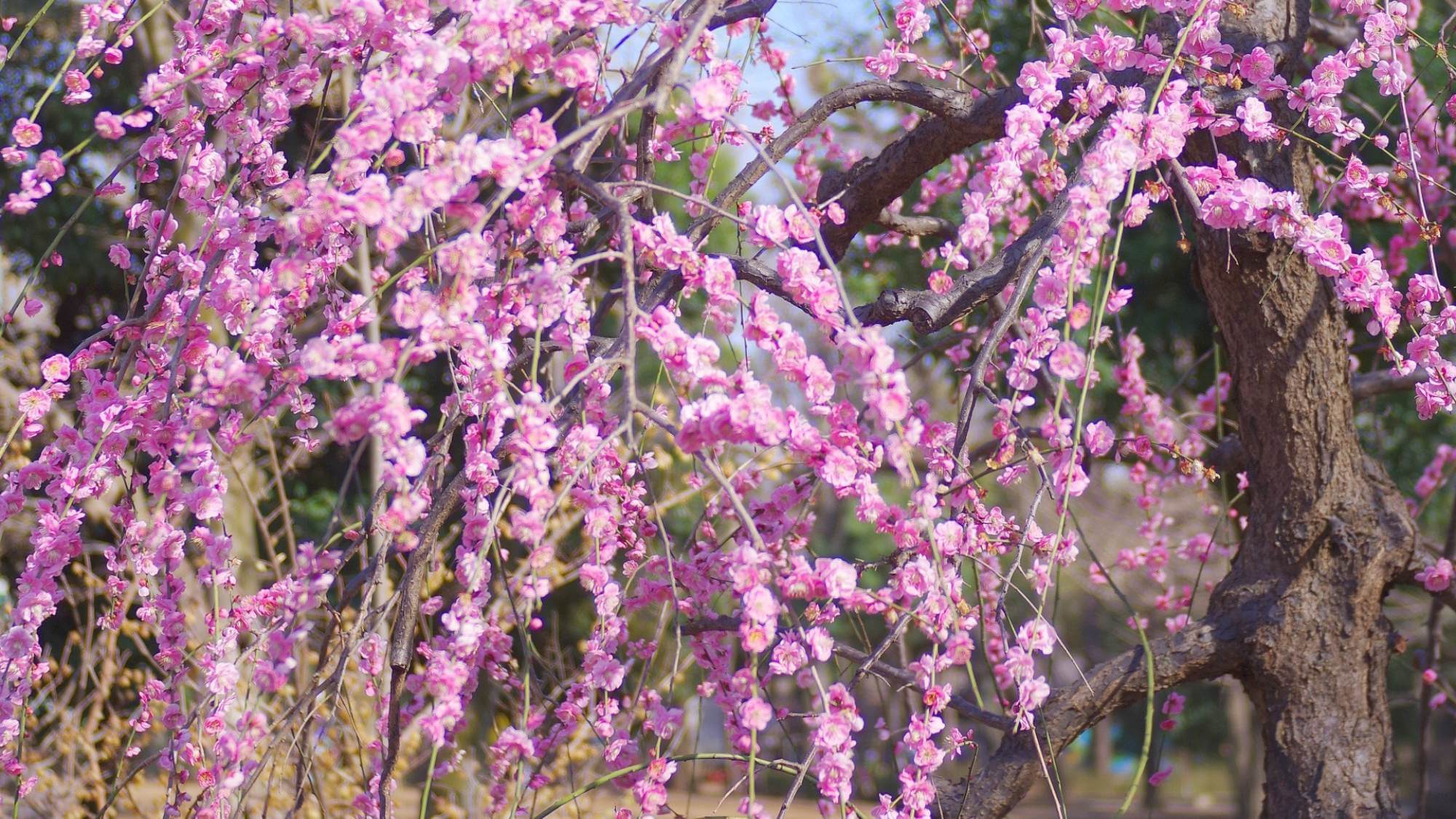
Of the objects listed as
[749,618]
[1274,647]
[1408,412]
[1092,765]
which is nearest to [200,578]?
[749,618]

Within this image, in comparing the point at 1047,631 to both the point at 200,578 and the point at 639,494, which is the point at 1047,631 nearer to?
the point at 639,494

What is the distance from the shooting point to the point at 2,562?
6762mm

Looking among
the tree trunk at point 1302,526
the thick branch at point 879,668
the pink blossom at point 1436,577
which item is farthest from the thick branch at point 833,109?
the pink blossom at point 1436,577

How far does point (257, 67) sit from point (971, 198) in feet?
3.49

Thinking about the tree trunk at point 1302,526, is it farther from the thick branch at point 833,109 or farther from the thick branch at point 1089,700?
the thick branch at point 833,109

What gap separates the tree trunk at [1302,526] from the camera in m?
2.12

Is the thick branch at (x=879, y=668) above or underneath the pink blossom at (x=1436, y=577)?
underneath

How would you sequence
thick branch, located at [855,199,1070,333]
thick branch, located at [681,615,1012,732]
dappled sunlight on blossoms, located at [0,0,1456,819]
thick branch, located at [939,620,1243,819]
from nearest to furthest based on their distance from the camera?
dappled sunlight on blossoms, located at [0,0,1456,819] → thick branch, located at [855,199,1070,333] → thick branch, located at [681,615,1012,732] → thick branch, located at [939,620,1243,819]

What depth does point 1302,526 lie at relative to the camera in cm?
219

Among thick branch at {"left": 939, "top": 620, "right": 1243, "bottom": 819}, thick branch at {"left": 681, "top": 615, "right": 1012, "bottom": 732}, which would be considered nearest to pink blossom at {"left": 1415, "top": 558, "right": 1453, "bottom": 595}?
thick branch at {"left": 939, "top": 620, "right": 1243, "bottom": 819}

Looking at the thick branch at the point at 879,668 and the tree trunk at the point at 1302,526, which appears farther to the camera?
the tree trunk at the point at 1302,526

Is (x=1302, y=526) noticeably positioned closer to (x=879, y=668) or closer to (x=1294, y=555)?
(x=1294, y=555)

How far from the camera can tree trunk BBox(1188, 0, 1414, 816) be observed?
2119 millimetres

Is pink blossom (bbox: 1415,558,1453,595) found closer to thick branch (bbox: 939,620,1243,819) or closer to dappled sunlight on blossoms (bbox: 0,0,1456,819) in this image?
dappled sunlight on blossoms (bbox: 0,0,1456,819)
